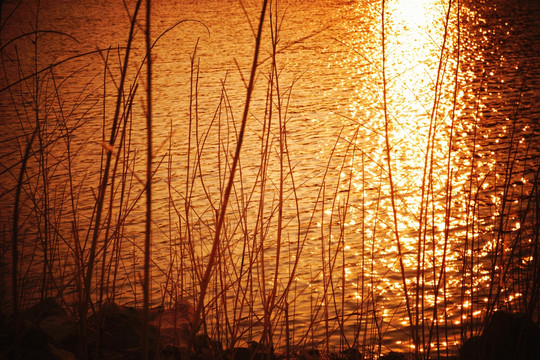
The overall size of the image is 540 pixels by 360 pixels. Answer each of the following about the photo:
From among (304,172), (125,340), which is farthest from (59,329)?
(304,172)

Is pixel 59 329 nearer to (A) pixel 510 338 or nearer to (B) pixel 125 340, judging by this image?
(B) pixel 125 340

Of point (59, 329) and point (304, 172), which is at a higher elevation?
point (304, 172)

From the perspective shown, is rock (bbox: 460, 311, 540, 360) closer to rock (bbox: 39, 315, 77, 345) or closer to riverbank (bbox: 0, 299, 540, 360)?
riverbank (bbox: 0, 299, 540, 360)

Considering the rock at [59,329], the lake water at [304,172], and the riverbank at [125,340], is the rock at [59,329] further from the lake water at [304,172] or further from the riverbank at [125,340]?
the lake water at [304,172]

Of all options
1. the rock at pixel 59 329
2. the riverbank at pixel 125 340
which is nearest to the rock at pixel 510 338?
the riverbank at pixel 125 340

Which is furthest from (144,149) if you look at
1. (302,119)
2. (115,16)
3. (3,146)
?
(115,16)

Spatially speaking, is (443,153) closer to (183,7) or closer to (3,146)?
(3,146)

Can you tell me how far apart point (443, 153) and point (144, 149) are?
267 centimetres

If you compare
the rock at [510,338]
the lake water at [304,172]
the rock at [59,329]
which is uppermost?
the lake water at [304,172]

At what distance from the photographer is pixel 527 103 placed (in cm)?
621

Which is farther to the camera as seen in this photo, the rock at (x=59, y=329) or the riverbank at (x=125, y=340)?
the rock at (x=59, y=329)

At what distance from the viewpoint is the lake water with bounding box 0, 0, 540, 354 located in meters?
1.26

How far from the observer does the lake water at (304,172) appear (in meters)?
1.26

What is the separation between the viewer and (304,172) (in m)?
4.64
